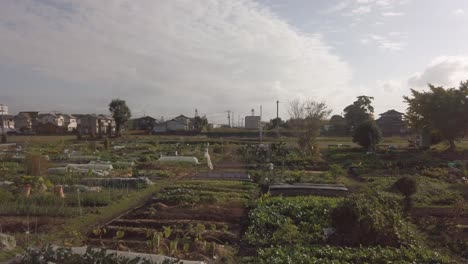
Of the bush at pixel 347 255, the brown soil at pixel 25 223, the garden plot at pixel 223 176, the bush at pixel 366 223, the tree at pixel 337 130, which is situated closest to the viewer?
the bush at pixel 347 255

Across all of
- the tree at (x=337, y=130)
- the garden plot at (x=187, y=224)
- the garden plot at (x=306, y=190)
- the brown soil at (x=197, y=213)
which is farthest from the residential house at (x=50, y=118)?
the brown soil at (x=197, y=213)

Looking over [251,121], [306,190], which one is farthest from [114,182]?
[251,121]

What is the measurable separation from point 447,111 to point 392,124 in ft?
115

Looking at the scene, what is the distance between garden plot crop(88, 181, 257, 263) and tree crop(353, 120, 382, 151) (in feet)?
53.4

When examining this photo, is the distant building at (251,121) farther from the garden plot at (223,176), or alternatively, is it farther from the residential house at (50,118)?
the garden plot at (223,176)

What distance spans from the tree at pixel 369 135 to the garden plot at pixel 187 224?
16.3 meters

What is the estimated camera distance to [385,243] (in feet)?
22.3

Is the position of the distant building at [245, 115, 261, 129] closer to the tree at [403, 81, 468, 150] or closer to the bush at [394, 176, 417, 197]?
the tree at [403, 81, 468, 150]

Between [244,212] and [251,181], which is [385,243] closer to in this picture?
[244,212]

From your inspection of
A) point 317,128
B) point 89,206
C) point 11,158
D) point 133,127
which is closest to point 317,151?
point 317,128

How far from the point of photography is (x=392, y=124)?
56.7 meters

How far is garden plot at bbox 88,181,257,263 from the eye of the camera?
21.6 ft

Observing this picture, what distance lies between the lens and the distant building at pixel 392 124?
179 ft

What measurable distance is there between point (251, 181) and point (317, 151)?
10.0 meters
